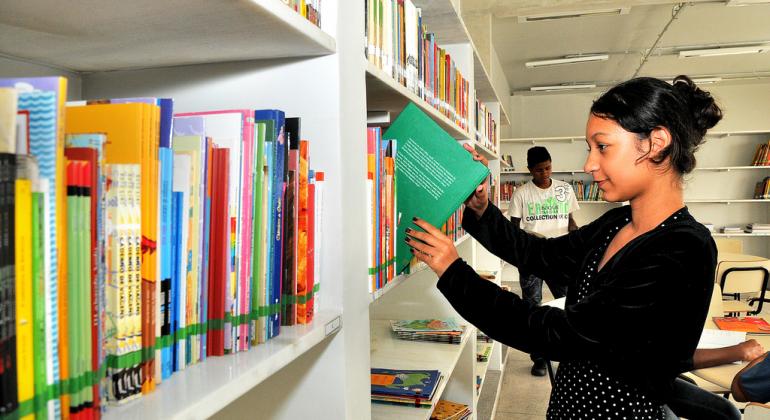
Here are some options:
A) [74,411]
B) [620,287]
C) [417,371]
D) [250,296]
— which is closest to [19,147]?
[74,411]

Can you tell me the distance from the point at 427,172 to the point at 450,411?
141 centimetres

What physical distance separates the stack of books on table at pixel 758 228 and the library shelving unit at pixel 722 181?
17 cm

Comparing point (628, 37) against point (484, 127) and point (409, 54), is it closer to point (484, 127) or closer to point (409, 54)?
point (484, 127)

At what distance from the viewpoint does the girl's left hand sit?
1361mm

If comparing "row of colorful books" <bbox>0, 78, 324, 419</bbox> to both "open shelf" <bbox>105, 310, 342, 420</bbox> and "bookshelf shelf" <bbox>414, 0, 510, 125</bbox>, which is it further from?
"bookshelf shelf" <bbox>414, 0, 510, 125</bbox>

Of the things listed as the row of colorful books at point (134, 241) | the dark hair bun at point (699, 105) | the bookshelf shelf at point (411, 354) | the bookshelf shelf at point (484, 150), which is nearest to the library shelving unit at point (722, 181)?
the bookshelf shelf at point (484, 150)

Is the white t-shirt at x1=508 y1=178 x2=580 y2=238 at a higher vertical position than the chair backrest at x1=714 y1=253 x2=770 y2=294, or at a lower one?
higher

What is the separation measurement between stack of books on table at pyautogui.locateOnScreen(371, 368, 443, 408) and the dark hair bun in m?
1.06

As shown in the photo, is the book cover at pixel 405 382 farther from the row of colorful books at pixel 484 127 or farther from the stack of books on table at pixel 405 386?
the row of colorful books at pixel 484 127

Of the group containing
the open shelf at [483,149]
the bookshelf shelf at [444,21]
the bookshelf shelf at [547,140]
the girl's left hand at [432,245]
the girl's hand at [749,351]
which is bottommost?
the girl's hand at [749,351]

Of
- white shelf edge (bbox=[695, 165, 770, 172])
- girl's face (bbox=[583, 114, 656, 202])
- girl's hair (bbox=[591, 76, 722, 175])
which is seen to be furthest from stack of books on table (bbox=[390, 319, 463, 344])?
white shelf edge (bbox=[695, 165, 770, 172])

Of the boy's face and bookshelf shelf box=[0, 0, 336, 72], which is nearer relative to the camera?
bookshelf shelf box=[0, 0, 336, 72]

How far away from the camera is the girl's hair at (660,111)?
1.39 meters

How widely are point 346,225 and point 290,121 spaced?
227 mm
